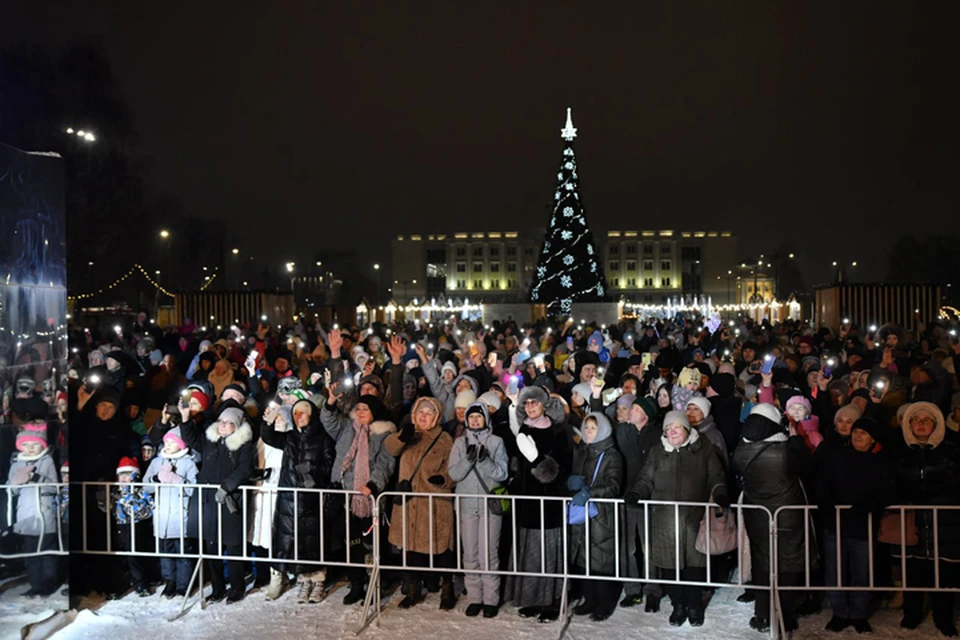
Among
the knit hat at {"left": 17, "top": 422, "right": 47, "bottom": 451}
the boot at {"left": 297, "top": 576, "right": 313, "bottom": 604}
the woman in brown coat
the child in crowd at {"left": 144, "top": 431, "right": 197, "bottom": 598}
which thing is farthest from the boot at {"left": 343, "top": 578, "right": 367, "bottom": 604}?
the knit hat at {"left": 17, "top": 422, "right": 47, "bottom": 451}

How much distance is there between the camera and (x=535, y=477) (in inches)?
285

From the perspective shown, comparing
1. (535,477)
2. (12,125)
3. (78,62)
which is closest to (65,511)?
(535,477)

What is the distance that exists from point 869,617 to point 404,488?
11.4 feet

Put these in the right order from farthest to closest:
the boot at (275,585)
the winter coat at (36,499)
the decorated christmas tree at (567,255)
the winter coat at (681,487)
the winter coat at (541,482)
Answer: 1. the decorated christmas tree at (567,255)
2. the boot at (275,585)
3. the winter coat at (541,482)
4. the winter coat at (681,487)
5. the winter coat at (36,499)

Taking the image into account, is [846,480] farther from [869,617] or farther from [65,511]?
[65,511]

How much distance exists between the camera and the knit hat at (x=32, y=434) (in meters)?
6.21

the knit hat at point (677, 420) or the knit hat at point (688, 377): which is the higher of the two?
the knit hat at point (688, 377)

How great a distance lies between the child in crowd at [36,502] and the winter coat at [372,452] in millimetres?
2067

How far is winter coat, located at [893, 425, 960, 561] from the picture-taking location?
683 centimetres

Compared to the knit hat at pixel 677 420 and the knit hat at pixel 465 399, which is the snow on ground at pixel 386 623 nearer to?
the knit hat at pixel 677 420

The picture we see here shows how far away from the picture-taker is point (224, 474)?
25.1 feet

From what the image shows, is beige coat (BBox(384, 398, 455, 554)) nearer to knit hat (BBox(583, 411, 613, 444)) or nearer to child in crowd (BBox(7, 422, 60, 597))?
knit hat (BBox(583, 411, 613, 444))

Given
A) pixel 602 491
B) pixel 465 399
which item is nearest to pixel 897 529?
pixel 602 491

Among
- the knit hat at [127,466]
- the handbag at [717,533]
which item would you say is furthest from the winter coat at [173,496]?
the handbag at [717,533]
